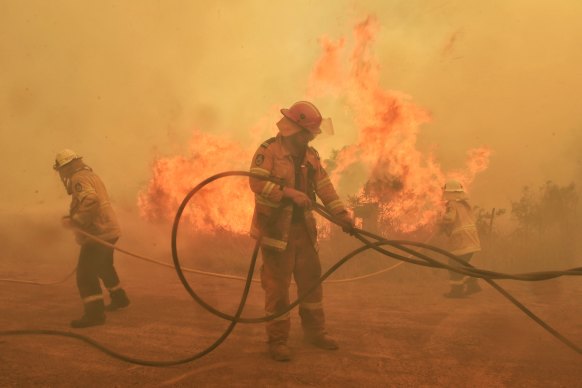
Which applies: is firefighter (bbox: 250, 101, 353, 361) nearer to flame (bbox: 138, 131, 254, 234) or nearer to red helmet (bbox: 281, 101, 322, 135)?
red helmet (bbox: 281, 101, 322, 135)

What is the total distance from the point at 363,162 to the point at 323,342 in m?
7.71

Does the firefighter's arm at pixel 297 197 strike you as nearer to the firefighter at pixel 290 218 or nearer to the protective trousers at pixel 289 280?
the firefighter at pixel 290 218

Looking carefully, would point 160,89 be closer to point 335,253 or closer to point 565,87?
point 335,253

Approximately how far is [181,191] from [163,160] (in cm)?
106

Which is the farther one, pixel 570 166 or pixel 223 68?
pixel 223 68

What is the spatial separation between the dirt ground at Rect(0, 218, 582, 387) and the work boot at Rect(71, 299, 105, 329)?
134 millimetres

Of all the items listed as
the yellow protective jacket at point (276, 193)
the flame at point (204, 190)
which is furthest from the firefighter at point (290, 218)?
the flame at point (204, 190)

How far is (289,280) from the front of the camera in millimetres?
4320

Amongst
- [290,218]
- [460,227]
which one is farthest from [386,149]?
[290,218]

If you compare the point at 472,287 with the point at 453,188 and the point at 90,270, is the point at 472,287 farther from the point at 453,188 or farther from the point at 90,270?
the point at 90,270

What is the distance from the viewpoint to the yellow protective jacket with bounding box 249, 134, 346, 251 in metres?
4.07

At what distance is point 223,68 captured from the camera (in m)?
18.3

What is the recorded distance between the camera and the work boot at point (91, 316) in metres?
4.95

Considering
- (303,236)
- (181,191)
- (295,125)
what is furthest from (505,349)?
(181,191)
